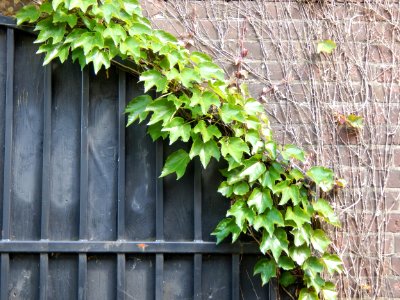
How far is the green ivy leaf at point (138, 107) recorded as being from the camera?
8.90ft

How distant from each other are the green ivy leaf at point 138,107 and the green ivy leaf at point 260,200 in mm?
654

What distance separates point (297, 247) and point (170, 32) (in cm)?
128

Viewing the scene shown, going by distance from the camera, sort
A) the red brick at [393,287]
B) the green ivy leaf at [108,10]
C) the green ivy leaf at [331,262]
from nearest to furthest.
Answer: the green ivy leaf at [108,10]
the green ivy leaf at [331,262]
the red brick at [393,287]

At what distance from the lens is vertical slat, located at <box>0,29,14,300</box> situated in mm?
2715

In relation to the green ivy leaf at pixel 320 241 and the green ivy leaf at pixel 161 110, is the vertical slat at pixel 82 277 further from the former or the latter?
the green ivy leaf at pixel 320 241

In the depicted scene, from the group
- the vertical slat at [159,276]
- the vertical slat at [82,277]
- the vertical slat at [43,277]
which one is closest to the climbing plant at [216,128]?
the vertical slat at [159,276]

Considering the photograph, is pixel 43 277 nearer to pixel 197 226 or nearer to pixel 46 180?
pixel 46 180

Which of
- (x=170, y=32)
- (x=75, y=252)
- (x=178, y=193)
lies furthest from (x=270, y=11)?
(x=75, y=252)

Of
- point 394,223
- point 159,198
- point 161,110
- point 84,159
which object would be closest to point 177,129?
point 161,110

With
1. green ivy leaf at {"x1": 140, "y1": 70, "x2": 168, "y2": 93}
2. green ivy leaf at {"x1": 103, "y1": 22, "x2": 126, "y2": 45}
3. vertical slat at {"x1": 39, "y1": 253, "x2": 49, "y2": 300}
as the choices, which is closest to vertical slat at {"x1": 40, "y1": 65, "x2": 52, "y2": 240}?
vertical slat at {"x1": 39, "y1": 253, "x2": 49, "y2": 300}

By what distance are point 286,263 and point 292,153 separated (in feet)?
1.78

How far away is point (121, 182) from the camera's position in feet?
9.11

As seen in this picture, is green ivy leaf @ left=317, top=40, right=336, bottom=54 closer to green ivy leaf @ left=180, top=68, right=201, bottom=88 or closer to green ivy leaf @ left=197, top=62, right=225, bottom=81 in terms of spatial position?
green ivy leaf @ left=197, top=62, right=225, bottom=81

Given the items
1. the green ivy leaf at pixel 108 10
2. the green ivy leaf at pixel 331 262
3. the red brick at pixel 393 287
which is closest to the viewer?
the green ivy leaf at pixel 108 10
